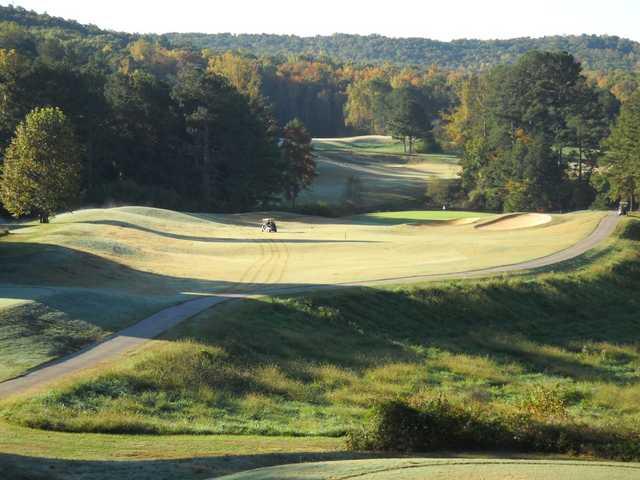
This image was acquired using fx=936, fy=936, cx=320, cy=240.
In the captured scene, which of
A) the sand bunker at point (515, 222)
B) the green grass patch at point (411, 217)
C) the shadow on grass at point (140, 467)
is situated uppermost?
the shadow on grass at point (140, 467)

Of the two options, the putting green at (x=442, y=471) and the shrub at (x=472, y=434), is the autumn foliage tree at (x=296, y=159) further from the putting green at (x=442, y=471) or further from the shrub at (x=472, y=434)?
the putting green at (x=442, y=471)

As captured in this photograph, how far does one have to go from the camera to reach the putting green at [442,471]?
42.0ft

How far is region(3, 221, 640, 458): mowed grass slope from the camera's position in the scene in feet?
→ 67.9

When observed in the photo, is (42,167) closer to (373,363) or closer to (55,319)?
(55,319)

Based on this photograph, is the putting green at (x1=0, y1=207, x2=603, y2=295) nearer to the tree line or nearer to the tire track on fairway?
the tire track on fairway

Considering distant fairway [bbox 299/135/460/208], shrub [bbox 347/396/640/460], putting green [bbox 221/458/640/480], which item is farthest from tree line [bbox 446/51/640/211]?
putting green [bbox 221/458/640/480]

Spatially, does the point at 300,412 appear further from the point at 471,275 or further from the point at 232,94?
the point at 232,94

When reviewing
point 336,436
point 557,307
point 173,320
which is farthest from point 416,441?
point 557,307

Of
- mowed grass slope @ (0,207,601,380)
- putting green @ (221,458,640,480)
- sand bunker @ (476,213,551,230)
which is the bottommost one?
sand bunker @ (476,213,551,230)

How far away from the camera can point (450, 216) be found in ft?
275

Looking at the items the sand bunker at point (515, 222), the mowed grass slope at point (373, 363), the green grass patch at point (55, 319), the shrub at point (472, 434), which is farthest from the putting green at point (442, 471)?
the sand bunker at point (515, 222)

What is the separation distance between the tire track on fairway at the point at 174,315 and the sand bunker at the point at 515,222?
12.9 m

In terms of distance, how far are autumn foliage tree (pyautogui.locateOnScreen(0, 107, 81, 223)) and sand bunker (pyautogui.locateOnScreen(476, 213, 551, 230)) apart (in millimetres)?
28730

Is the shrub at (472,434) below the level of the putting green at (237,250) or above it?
above
